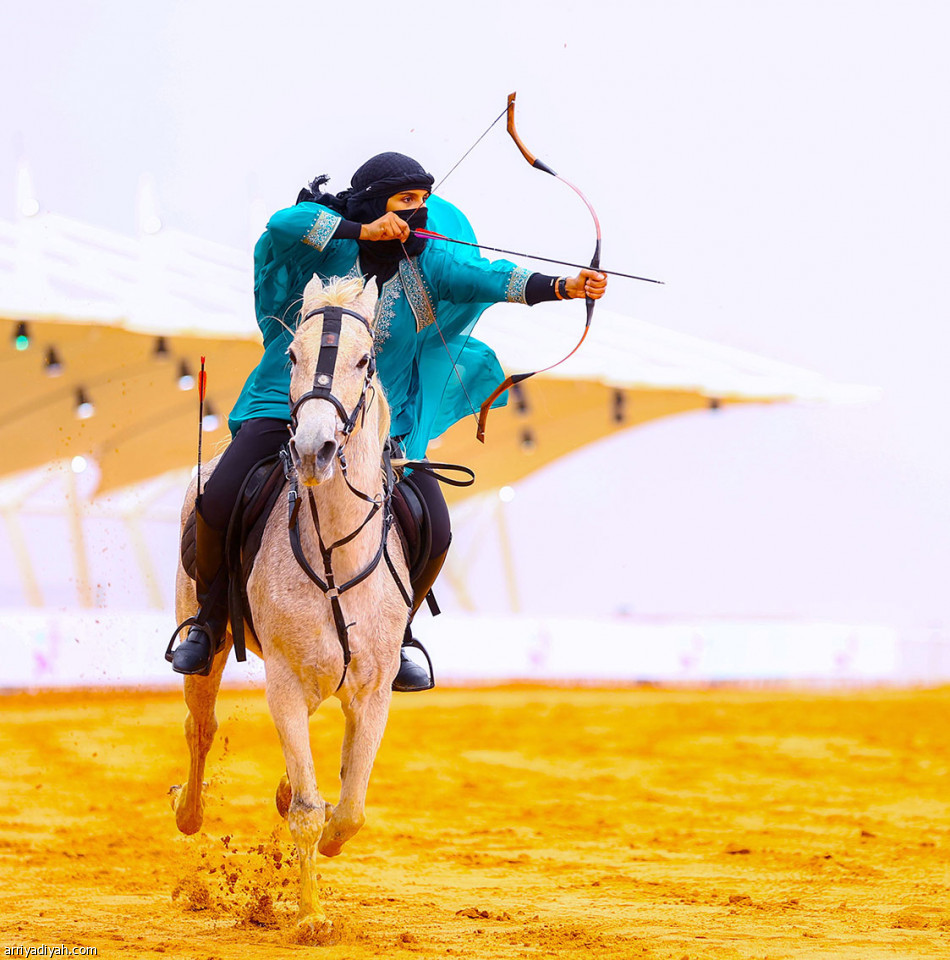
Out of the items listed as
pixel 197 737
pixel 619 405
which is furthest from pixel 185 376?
pixel 197 737

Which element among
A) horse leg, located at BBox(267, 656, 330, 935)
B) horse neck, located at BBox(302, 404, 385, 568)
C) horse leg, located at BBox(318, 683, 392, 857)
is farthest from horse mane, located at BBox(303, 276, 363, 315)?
horse leg, located at BBox(318, 683, 392, 857)

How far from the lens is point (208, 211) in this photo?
26016mm

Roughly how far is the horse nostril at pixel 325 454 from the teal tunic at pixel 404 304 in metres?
1.09

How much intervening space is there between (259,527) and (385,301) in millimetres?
1181

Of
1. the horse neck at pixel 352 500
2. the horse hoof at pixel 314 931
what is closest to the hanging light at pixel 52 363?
the horse neck at pixel 352 500

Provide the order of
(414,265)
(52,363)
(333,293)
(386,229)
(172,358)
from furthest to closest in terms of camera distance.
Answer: (172,358)
(52,363)
(414,265)
(386,229)
(333,293)

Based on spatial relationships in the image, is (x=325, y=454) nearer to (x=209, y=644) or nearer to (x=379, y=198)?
(x=379, y=198)

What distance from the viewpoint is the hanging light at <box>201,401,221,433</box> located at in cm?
2291

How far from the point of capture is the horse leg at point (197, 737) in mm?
6531

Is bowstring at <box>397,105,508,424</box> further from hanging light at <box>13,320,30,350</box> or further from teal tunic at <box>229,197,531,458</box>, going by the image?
hanging light at <box>13,320,30,350</box>

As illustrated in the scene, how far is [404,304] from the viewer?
19.4ft

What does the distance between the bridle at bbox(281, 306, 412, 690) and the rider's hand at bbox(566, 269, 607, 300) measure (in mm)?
942

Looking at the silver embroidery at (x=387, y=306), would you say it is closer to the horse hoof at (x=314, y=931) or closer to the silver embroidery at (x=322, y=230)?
→ the silver embroidery at (x=322, y=230)

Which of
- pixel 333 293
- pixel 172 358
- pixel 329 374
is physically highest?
pixel 333 293
